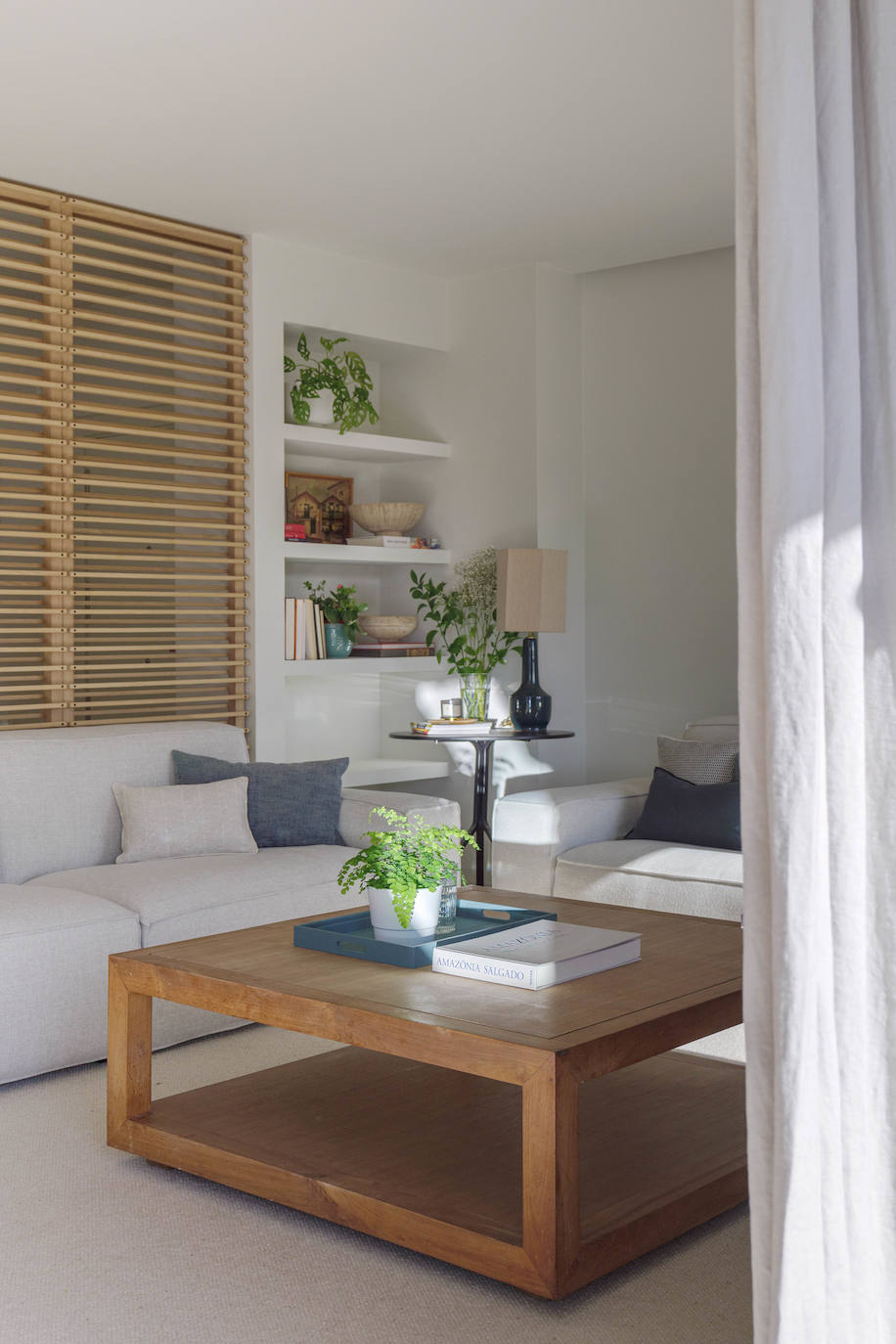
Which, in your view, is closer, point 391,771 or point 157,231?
point 157,231

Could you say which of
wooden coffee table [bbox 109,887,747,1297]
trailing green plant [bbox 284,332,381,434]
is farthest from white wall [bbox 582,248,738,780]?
wooden coffee table [bbox 109,887,747,1297]

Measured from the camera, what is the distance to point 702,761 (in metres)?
4.32

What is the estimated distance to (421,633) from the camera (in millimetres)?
6242

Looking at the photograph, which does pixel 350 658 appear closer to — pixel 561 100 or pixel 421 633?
pixel 421 633

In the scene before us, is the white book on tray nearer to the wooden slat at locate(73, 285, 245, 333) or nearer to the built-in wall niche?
the wooden slat at locate(73, 285, 245, 333)

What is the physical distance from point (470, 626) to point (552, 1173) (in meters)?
4.06

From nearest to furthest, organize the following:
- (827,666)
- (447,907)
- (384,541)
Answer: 1. (827,666)
2. (447,907)
3. (384,541)

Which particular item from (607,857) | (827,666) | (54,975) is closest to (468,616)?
(607,857)

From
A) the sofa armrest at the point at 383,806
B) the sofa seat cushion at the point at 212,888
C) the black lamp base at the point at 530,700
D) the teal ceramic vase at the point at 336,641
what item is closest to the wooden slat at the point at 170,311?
the teal ceramic vase at the point at 336,641

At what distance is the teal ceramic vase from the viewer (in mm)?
5629

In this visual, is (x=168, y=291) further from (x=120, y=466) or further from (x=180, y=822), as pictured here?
(x=180, y=822)

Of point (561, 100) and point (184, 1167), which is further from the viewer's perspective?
point (561, 100)

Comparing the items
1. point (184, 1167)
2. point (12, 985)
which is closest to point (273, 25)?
point (12, 985)

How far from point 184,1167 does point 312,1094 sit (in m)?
0.34
